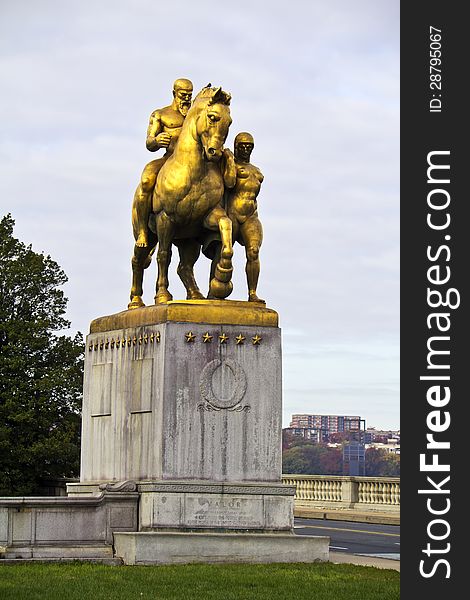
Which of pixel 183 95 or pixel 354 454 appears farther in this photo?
pixel 354 454

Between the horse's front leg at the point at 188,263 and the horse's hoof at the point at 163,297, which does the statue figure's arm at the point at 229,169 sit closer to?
the horse's front leg at the point at 188,263

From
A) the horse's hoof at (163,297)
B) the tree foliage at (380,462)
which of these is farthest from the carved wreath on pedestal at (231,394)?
the tree foliage at (380,462)

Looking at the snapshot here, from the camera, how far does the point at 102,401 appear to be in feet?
73.7

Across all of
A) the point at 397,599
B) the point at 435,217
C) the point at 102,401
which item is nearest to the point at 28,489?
the point at 102,401

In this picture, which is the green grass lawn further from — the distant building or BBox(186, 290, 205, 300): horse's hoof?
the distant building

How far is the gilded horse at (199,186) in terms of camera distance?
2080 centimetres

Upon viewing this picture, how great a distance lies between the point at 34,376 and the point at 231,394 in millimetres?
25751

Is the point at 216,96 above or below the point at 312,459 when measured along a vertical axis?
above

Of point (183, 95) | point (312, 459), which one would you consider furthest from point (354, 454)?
point (183, 95)

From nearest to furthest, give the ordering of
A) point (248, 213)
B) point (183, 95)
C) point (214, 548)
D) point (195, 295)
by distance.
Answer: point (214, 548) → point (248, 213) → point (183, 95) → point (195, 295)

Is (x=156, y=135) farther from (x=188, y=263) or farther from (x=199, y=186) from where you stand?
(x=188, y=263)

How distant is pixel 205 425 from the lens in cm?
2059

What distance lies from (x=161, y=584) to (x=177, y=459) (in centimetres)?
325

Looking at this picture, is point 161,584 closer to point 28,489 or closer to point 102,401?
point 102,401
